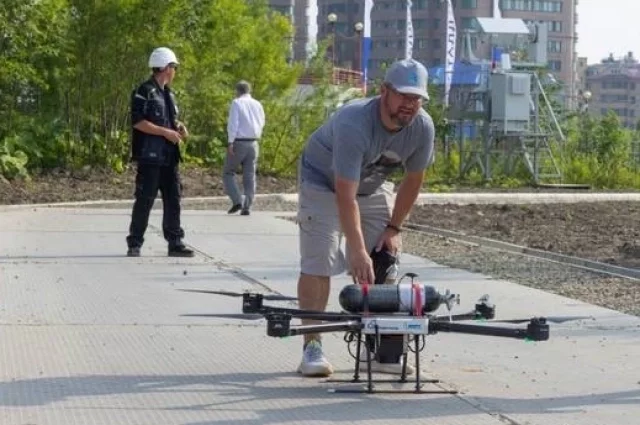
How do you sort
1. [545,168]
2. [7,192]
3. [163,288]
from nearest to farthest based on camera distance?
[163,288], [7,192], [545,168]

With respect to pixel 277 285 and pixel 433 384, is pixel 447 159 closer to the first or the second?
pixel 277 285

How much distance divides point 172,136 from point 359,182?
243 inches

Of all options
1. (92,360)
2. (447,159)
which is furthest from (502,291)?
(447,159)

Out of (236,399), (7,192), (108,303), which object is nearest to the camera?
(236,399)

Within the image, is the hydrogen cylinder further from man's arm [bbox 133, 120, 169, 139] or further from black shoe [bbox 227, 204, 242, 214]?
black shoe [bbox 227, 204, 242, 214]

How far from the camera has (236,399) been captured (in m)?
7.45

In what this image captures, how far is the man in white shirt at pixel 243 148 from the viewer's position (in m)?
20.6

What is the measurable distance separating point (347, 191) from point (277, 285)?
186 inches

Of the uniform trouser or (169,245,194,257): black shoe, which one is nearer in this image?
(169,245,194,257): black shoe

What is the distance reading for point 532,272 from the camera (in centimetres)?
1373

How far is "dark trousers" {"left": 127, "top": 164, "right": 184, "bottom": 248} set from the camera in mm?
14055

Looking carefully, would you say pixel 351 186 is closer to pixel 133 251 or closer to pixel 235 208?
pixel 133 251

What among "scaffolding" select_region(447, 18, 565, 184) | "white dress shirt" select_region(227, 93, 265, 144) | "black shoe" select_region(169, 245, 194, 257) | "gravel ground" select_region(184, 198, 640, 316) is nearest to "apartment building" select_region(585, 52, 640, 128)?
"scaffolding" select_region(447, 18, 565, 184)

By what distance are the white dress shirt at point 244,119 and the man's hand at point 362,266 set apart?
13.2 m
